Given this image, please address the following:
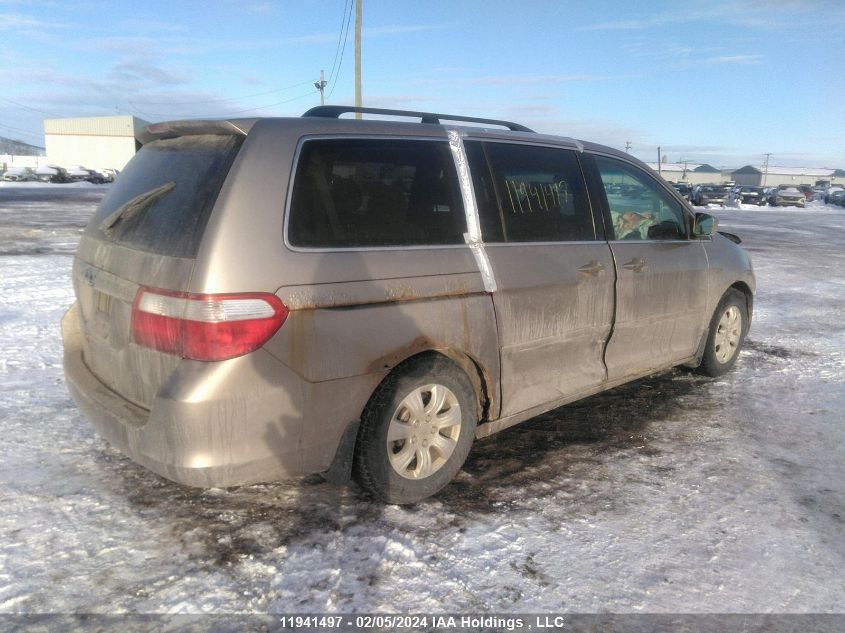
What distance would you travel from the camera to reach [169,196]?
286 cm

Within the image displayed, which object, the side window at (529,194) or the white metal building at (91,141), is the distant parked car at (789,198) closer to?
the side window at (529,194)

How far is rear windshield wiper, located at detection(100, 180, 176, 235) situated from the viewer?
2.92m

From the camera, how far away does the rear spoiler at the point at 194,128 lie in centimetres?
279

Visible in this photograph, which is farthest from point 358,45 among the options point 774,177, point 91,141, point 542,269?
point 774,177

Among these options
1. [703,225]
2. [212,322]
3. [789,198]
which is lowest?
[212,322]

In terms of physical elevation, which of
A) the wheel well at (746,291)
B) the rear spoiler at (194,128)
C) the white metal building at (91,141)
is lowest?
the wheel well at (746,291)

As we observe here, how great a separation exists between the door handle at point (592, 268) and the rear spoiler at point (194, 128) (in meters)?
2.00

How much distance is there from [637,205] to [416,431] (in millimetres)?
2373

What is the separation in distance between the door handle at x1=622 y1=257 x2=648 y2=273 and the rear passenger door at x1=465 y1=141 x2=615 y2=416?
0.54 ft

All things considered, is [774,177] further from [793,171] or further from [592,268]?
[592,268]

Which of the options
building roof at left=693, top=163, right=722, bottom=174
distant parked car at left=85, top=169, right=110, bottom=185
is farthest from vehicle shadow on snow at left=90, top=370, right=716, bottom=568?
building roof at left=693, top=163, right=722, bottom=174

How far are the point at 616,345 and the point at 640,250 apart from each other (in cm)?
64

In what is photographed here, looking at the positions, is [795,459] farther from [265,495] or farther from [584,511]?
[265,495]

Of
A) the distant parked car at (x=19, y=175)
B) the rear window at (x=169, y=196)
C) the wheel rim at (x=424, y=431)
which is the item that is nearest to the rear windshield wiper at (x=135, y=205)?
the rear window at (x=169, y=196)
